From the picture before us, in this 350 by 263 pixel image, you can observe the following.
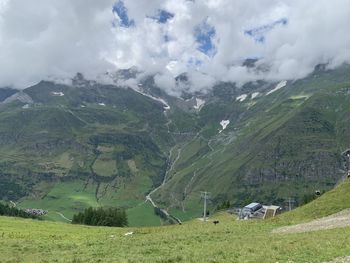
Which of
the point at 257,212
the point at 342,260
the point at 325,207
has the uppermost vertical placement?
the point at 257,212

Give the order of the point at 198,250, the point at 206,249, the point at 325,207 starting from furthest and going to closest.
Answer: the point at 325,207, the point at 206,249, the point at 198,250

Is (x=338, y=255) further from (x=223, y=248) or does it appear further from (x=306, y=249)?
(x=223, y=248)

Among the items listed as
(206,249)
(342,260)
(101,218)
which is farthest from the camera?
(101,218)

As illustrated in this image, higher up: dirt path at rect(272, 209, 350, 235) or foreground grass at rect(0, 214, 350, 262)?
dirt path at rect(272, 209, 350, 235)

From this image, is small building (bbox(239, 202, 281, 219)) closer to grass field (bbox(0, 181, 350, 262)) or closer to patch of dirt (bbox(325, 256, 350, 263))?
grass field (bbox(0, 181, 350, 262))

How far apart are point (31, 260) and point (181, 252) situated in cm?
1307

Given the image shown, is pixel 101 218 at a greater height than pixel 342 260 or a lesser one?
greater

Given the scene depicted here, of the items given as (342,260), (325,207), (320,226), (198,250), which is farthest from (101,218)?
(342,260)

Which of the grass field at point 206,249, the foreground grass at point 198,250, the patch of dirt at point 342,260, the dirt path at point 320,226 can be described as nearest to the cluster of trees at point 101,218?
the grass field at point 206,249

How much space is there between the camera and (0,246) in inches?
1993

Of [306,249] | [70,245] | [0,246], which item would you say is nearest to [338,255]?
[306,249]

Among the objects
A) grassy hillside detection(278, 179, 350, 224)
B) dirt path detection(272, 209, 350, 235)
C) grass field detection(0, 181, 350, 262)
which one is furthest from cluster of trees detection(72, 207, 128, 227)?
dirt path detection(272, 209, 350, 235)

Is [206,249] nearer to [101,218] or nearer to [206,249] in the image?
[206,249]

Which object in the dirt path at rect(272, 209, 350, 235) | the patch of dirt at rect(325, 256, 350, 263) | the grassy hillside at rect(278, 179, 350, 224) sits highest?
the grassy hillside at rect(278, 179, 350, 224)
